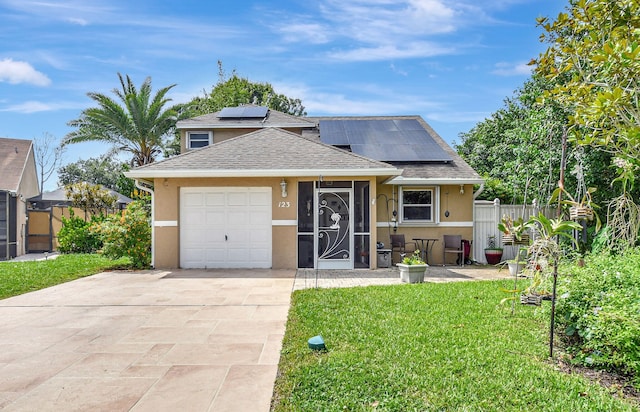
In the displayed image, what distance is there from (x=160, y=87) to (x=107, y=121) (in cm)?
315

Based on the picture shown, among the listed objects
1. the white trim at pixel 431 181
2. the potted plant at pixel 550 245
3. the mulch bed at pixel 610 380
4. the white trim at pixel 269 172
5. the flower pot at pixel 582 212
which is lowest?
the mulch bed at pixel 610 380

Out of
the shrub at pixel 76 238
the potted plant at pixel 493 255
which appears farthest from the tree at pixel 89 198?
the potted plant at pixel 493 255

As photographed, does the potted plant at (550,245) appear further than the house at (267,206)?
No

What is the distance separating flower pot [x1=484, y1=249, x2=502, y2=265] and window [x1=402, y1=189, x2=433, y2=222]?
206 centimetres

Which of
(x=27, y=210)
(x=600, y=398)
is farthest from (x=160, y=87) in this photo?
(x=600, y=398)

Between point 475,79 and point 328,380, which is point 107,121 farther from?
point 328,380

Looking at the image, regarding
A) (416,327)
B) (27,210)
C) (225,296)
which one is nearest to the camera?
(416,327)

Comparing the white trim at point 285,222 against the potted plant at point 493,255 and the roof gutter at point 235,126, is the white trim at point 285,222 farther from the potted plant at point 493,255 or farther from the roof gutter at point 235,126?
the roof gutter at point 235,126

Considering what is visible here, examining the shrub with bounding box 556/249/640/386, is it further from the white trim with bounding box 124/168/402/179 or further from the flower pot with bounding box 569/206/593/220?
the white trim with bounding box 124/168/402/179

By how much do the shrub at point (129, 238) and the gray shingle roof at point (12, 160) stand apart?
415 inches

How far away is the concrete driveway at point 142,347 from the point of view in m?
3.78

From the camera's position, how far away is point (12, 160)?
20.8 m

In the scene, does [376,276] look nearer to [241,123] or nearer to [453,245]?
[453,245]

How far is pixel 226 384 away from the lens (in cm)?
405
